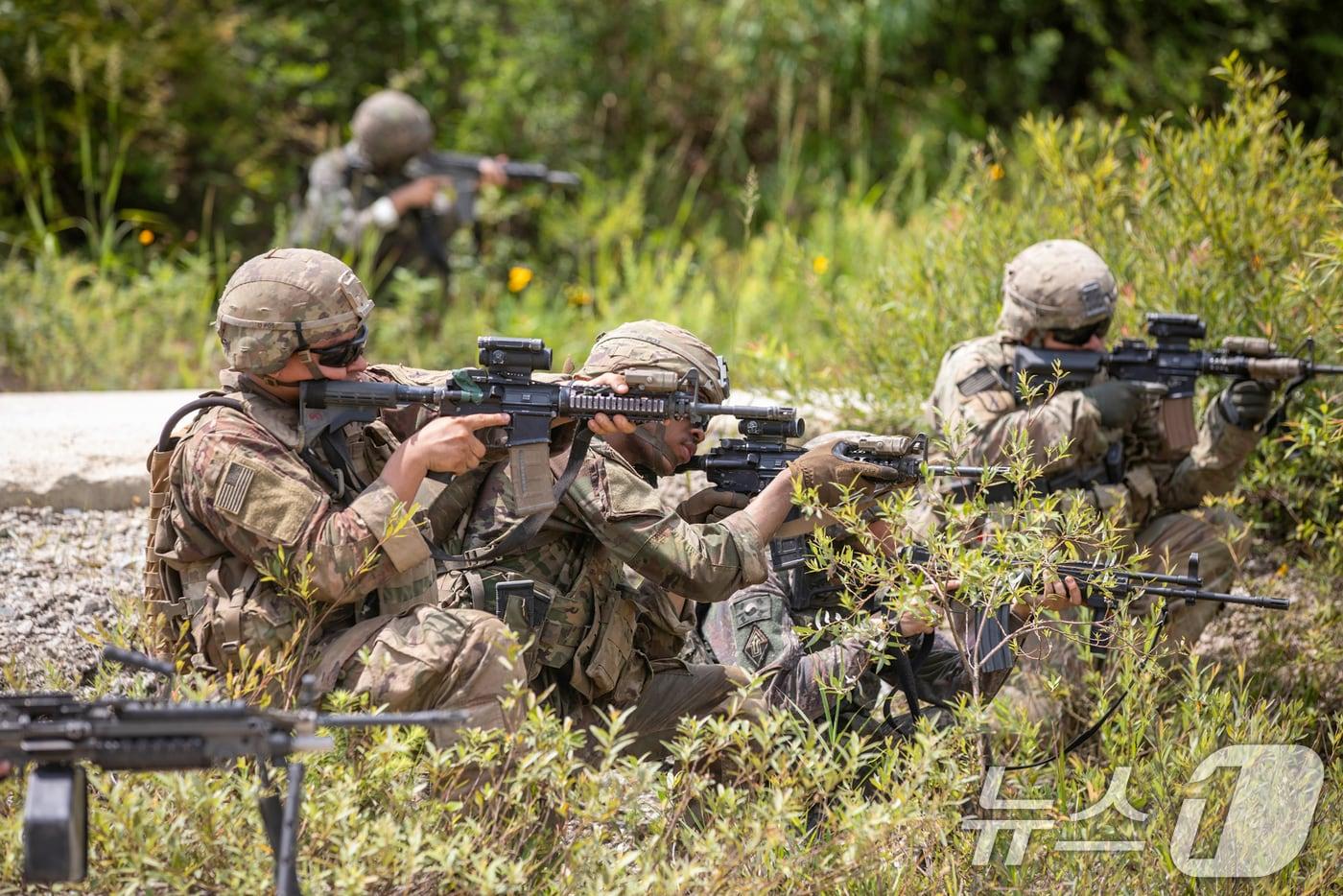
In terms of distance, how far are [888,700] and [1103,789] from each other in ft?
2.25

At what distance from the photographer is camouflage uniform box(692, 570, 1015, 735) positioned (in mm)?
4293

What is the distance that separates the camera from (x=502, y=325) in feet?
27.2

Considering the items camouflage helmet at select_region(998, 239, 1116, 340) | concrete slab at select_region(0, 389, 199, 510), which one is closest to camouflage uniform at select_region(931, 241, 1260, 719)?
camouflage helmet at select_region(998, 239, 1116, 340)

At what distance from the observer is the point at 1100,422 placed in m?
5.32

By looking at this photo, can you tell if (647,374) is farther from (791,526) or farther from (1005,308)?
(1005,308)

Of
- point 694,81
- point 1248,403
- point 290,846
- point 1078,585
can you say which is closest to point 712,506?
point 1078,585

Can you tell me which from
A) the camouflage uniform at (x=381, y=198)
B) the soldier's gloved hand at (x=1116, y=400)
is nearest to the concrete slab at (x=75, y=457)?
the camouflage uniform at (x=381, y=198)

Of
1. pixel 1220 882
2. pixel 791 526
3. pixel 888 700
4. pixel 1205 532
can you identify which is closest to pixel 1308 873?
pixel 1220 882

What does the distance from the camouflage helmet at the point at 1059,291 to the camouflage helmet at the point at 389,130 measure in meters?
4.70

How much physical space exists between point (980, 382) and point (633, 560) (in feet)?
5.97

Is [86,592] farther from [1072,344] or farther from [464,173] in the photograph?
[464,173]

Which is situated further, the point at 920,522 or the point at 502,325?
the point at 502,325

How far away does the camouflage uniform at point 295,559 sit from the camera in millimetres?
3586

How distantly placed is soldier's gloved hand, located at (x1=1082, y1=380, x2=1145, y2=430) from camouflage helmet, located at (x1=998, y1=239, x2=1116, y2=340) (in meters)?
0.25
